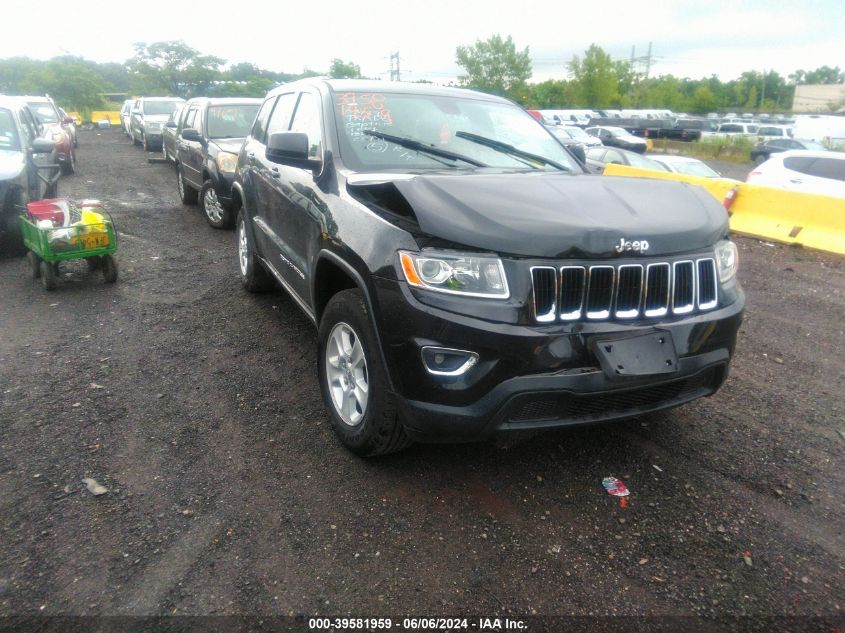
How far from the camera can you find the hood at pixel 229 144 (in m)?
8.52

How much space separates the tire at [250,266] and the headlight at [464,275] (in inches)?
127

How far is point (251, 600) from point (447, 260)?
154 cm

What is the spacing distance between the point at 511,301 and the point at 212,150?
7326mm

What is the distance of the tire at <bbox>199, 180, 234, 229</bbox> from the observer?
→ 885cm

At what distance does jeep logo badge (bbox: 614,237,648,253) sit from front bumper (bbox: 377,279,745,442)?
32 cm

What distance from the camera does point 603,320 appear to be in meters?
2.69

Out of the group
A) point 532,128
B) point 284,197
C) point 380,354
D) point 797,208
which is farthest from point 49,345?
point 797,208

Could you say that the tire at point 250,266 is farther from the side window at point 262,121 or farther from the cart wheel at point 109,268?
the cart wheel at point 109,268

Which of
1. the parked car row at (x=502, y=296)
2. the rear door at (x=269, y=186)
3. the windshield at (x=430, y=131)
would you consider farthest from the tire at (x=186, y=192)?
the parked car row at (x=502, y=296)

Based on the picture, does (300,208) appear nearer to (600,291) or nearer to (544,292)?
(544,292)

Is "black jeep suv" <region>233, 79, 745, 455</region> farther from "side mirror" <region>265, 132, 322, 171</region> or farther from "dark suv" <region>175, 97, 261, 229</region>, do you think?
"dark suv" <region>175, 97, 261, 229</region>

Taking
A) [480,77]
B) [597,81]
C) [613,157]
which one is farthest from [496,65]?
[613,157]

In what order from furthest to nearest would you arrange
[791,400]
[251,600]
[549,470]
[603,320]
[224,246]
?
[224,246] → [791,400] → [549,470] → [603,320] → [251,600]

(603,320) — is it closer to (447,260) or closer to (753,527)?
(447,260)
